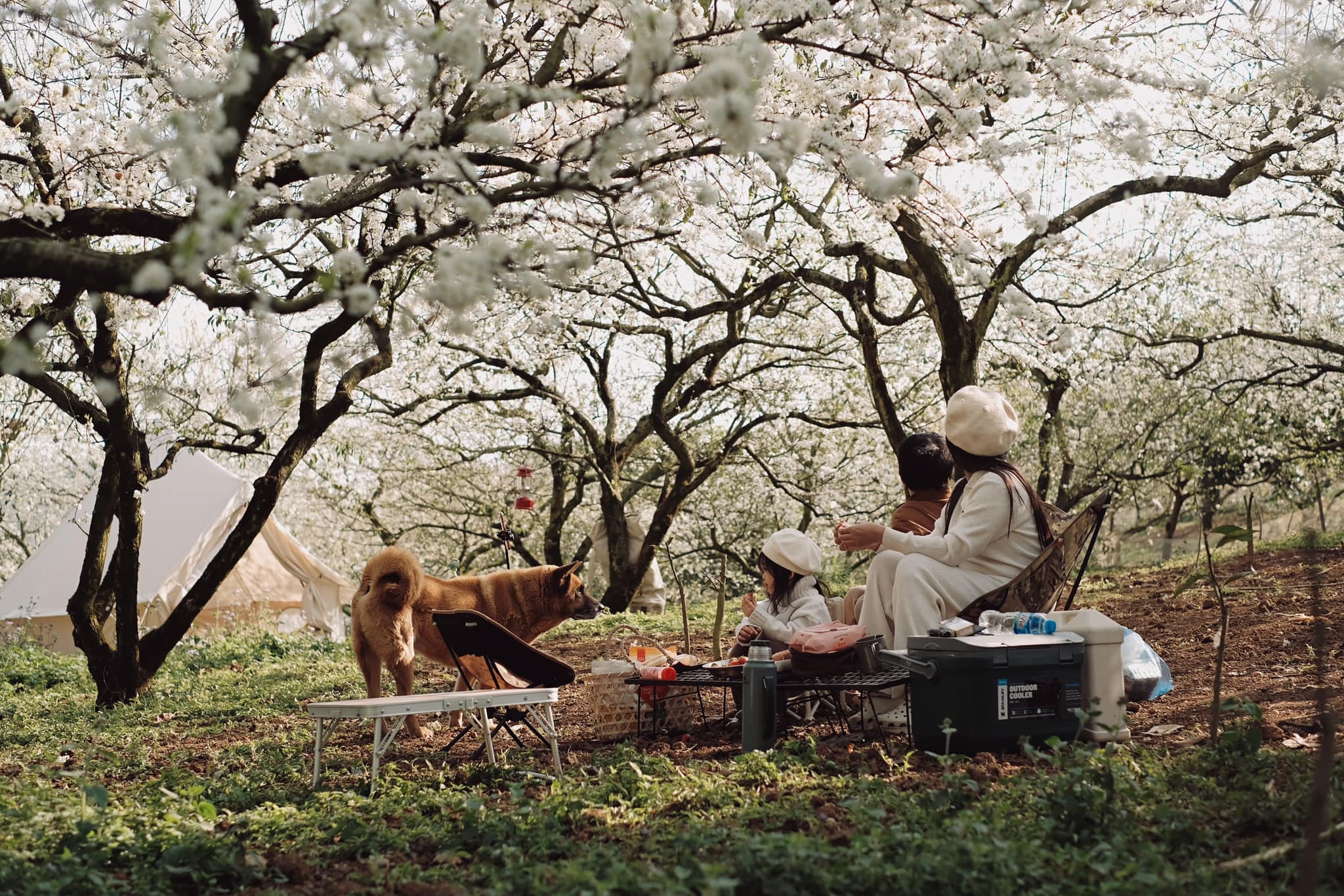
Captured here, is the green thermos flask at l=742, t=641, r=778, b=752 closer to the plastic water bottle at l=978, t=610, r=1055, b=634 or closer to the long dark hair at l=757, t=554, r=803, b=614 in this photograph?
the plastic water bottle at l=978, t=610, r=1055, b=634

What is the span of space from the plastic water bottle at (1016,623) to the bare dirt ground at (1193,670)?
1.66 ft

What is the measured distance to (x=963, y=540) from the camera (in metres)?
4.96

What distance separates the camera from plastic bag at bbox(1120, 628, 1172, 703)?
16.9ft

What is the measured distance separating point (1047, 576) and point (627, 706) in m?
2.09

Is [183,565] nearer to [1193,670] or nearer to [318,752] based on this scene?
[318,752]

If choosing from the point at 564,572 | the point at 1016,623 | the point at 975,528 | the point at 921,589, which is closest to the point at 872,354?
the point at 564,572

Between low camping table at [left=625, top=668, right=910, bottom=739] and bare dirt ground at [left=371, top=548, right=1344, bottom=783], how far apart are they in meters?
0.17

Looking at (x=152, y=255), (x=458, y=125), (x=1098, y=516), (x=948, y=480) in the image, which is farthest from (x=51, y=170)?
(x=1098, y=516)

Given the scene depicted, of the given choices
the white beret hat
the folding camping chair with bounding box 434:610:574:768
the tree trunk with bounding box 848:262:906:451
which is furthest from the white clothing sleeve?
the tree trunk with bounding box 848:262:906:451

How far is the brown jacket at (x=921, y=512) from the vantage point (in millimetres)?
5805

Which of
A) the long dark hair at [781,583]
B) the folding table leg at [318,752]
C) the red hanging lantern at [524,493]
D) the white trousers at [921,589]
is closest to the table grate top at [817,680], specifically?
the white trousers at [921,589]

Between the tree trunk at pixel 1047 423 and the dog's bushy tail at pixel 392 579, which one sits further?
the tree trunk at pixel 1047 423

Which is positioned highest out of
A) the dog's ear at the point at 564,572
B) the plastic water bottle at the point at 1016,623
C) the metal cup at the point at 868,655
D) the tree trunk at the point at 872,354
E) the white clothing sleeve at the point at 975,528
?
the tree trunk at the point at 872,354

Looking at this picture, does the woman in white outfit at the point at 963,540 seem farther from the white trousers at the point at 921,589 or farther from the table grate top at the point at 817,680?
the table grate top at the point at 817,680
